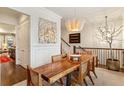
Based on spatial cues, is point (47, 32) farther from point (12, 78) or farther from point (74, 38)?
point (74, 38)

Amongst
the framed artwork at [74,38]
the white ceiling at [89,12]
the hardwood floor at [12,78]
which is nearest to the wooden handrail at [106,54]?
the white ceiling at [89,12]

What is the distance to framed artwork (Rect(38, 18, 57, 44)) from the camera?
3408 mm

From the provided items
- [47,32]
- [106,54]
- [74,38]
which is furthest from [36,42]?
[74,38]

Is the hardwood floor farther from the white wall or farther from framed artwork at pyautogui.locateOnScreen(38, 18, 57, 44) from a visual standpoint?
framed artwork at pyautogui.locateOnScreen(38, 18, 57, 44)

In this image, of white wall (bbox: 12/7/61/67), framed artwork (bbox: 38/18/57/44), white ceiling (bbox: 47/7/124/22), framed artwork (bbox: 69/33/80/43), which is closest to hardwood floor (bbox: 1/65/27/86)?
white wall (bbox: 12/7/61/67)

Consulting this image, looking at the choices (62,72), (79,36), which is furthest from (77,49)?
(62,72)

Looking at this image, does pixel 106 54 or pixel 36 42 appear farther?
pixel 106 54

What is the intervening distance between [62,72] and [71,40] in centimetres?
448

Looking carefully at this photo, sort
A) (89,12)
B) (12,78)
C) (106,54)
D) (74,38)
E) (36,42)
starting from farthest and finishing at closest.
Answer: (74,38)
(106,54)
(89,12)
(36,42)
(12,78)

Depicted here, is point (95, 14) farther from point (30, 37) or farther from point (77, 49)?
point (30, 37)

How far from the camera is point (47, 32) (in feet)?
11.9

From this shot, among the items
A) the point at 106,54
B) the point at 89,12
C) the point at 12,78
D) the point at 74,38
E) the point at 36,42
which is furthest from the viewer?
the point at 74,38

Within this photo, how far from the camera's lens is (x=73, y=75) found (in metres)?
2.39

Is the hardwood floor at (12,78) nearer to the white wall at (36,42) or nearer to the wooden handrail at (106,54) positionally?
the white wall at (36,42)
